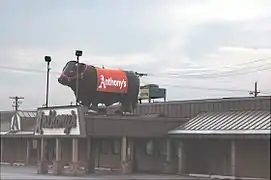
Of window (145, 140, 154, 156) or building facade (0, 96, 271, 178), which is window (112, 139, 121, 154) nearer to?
building facade (0, 96, 271, 178)

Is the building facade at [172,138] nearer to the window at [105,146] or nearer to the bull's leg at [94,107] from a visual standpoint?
the window at [105,146]

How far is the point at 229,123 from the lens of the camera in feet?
125

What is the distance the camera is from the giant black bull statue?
155 ft

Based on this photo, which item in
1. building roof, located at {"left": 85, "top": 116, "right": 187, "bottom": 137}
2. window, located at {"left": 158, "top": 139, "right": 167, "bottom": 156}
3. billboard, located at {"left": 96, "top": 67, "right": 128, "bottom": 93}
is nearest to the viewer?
building roof, located at {"left": 85, "top": 116, "right": 187, "bottom": 137}

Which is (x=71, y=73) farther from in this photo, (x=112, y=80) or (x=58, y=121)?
(x=58, y=121)

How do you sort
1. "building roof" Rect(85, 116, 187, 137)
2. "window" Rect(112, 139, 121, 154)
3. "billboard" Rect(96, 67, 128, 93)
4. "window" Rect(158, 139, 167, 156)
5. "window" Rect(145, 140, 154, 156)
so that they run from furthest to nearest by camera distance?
1. "billboard" Rect(96, 67, 128, 93)
2. "window" Rect(112, 139, 121, 154)
3. "window" Rect(145, 140, 154, 156)
4. "window" Rect(158, 139, 167, 156)
5. "building roof" Rect(85, 116, 187, 137)

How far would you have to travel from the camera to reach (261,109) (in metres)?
39.1

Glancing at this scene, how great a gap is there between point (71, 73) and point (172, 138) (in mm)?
10443

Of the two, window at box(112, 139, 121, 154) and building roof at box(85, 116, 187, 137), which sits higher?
building roof at box(85, 116, 187, 137)

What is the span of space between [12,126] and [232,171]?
2305 cm

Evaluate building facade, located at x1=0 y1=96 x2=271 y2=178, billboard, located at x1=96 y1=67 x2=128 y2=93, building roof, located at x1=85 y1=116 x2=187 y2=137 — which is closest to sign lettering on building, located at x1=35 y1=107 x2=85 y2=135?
building facade, located at x1=0 y1=96 x2=271 y2=178

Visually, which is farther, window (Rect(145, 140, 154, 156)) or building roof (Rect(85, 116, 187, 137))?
window (Rect(145, 140, 154, 156))

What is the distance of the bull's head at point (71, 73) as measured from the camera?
47062mm

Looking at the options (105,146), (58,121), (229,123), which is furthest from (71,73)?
(229,123)
